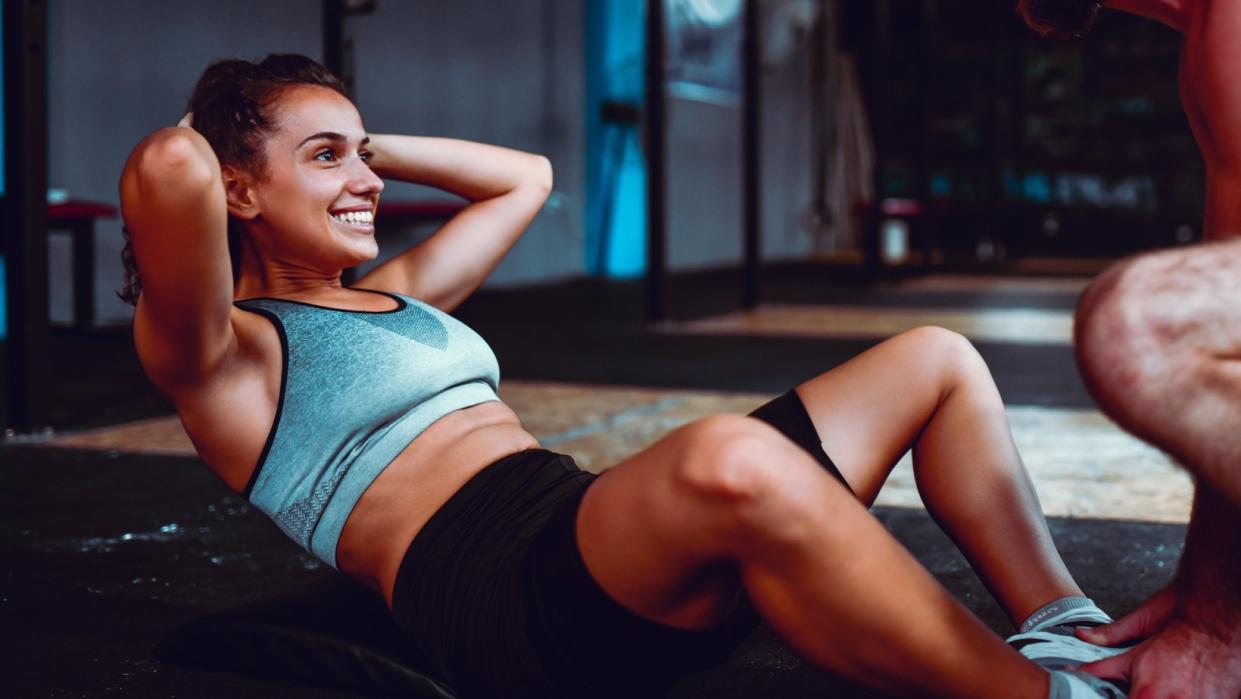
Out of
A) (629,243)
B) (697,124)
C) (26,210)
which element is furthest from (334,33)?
(697,124)

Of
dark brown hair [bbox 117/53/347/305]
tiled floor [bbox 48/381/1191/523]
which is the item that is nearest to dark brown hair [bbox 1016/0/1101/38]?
dark brown hair [bbox 117/53/347/305]

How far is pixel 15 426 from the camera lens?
11.4ft

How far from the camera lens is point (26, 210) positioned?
11.1 ft

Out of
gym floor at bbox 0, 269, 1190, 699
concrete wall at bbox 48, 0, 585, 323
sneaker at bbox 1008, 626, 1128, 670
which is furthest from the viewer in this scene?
concrete wall at bbox 48, 0, 585, 323

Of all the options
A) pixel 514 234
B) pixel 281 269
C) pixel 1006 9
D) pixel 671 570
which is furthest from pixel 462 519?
pixel 1006 9

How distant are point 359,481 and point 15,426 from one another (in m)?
2.33

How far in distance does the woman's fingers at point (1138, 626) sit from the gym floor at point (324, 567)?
0.97 ft

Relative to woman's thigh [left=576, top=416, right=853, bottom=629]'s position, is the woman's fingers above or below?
below

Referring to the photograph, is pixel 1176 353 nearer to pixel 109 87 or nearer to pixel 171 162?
pixel 171 162

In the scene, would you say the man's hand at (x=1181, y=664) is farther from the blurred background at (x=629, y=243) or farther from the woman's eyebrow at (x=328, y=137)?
the woman's eyebrow at (x=328, y=137)

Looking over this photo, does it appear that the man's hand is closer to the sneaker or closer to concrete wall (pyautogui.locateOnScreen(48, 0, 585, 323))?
the sneaker

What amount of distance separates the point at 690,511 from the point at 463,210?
89 centimetres

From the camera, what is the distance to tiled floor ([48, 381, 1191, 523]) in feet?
8.89

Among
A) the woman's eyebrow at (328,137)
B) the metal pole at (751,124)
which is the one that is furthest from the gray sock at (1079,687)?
the metal pole at (751,124)
